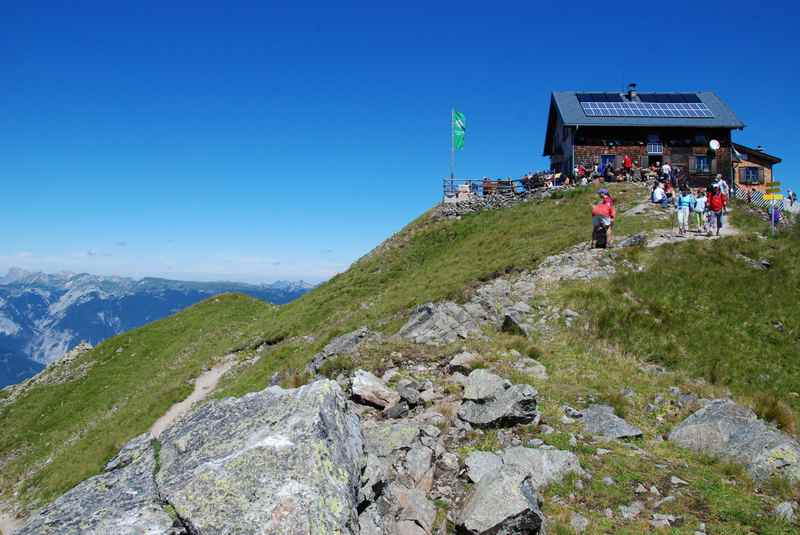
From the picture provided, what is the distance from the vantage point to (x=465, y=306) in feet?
73.8

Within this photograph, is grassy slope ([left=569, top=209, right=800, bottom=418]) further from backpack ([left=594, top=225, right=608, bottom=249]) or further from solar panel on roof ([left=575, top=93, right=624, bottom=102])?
solar panel on roof ([left=575, top=93, right=624, bottom=102])

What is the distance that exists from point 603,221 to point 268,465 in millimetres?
24425

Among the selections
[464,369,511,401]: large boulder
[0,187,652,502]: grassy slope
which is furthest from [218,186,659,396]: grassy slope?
[464,369,511,401]: large boulder

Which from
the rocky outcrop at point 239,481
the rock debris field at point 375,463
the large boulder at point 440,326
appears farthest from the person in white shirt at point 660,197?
the rocky outcrop at point 239,481

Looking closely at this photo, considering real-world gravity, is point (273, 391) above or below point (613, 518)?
above

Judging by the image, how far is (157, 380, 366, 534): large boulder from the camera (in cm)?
581

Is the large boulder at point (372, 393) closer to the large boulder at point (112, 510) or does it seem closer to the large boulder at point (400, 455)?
the large boulder at point (400, 455)

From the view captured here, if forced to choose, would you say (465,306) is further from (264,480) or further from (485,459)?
(264,480)

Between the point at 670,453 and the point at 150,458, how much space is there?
10.9 m

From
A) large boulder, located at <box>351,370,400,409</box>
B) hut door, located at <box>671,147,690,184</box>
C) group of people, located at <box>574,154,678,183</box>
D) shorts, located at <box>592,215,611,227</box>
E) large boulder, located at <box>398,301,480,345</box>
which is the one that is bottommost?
large boulder, located at <box>351,370,400,409</box>

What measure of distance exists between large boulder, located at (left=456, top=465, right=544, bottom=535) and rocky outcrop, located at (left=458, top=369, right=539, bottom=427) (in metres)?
3.16

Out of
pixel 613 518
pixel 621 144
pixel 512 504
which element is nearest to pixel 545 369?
pixel 613 518

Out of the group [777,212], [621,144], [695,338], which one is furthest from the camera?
[621,144]

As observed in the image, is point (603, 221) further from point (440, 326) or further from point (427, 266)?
point (427, 266)
